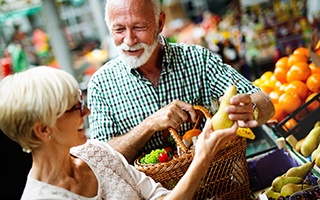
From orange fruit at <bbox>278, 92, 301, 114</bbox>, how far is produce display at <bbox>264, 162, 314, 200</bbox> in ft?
2.42

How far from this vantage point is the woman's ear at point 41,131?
170 cm

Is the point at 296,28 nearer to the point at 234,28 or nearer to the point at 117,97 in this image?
the point at 234,28

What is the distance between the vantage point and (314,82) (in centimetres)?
300

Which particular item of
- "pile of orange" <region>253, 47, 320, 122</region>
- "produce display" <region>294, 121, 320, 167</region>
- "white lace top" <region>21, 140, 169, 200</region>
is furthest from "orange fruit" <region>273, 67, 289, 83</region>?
"white lace top" <region>21, 140, 169, 200</region>

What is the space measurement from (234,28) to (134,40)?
3.35m

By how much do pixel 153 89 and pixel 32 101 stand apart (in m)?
0.98

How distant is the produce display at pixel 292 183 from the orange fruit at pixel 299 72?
90 centimetres

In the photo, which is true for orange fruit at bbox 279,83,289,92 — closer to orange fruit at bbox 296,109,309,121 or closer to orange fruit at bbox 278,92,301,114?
orange fruit at bbox 278,92,301,114

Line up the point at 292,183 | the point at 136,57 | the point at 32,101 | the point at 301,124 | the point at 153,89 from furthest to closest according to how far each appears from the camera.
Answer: the point at 301,124 → the point at 153,89 → the point at 136,57 → the point at 292,183 → the point at 32,101

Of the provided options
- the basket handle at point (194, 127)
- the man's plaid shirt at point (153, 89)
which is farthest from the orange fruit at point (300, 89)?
the basket handle at point (194, 127)

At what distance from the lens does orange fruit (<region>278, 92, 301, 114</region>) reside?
303 centimetres

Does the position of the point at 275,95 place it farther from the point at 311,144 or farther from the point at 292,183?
the point at 292,183

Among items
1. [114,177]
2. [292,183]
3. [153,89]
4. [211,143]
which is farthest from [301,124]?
[114,177]

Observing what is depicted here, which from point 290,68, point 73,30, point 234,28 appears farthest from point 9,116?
point 73,30
